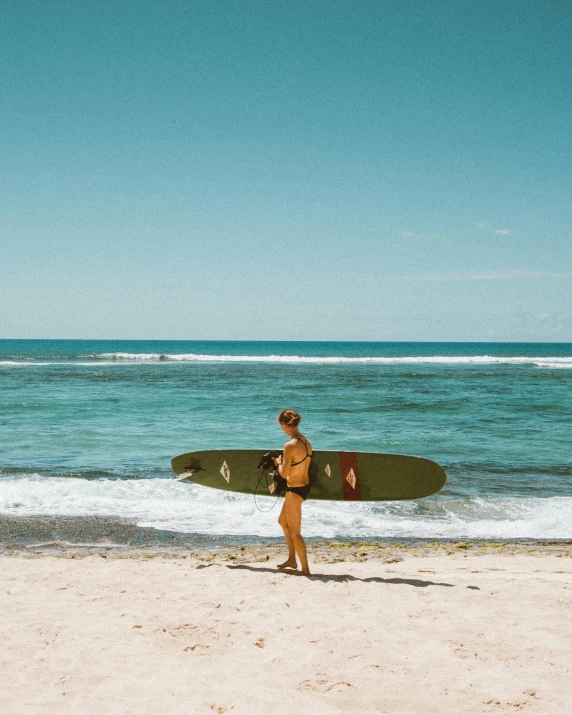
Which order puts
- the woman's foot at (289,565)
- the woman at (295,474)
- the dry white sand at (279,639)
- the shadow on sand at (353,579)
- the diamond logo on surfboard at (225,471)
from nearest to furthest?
the dry white sand at (279,639)
the shadow on sand at (353,579)
the woman at (295,474)
the woman's foot at (289,565)
the diamond logo on surfboard at (225,471)

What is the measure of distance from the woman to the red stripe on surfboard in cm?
136

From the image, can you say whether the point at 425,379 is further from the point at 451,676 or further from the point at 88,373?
the point at 451,676

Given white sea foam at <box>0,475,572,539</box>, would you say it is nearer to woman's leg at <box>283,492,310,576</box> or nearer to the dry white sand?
the dry white sand

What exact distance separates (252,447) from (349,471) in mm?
6414

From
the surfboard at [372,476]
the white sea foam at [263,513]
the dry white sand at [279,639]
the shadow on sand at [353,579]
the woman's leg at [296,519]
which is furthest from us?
the white sea foam at [263,513]

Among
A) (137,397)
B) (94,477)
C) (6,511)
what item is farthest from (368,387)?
(6,511)

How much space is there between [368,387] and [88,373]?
1842cm

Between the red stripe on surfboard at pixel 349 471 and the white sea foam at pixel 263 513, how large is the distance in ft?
3.54

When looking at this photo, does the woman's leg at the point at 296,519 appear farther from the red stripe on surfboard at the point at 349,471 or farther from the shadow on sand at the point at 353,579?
the red stripe on surfboard at the point at 349,471

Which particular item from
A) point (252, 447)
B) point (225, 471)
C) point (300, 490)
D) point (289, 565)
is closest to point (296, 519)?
point (300, 490)

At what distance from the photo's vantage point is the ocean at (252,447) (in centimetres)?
845

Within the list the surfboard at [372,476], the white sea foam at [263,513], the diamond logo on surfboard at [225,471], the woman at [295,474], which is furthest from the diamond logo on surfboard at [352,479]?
the diamond logo on surfboard at [225,471]

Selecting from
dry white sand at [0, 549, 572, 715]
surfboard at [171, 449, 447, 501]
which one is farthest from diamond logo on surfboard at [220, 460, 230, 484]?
dry white sand at [0, 549, 572, 715]

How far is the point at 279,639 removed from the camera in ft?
14.6
